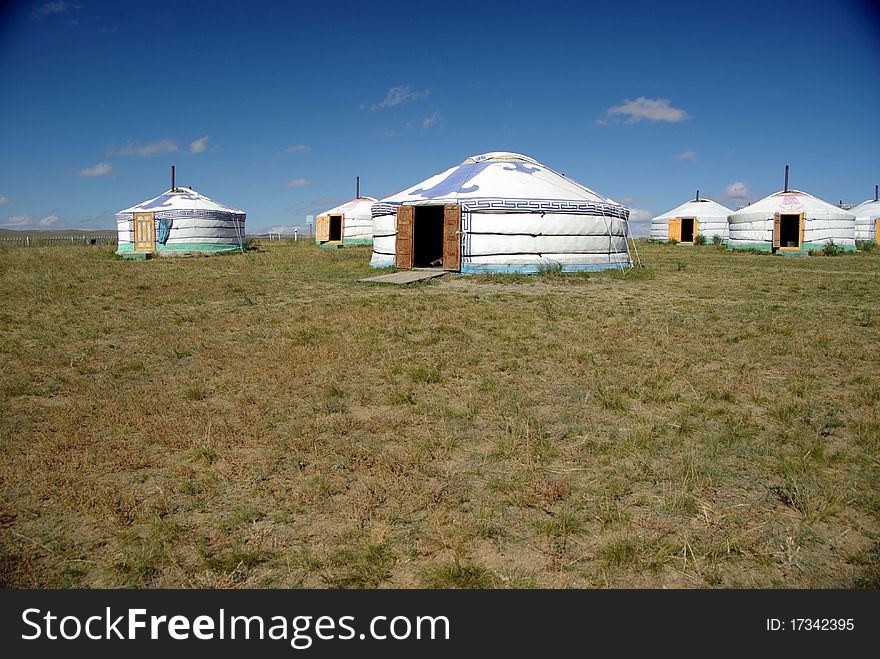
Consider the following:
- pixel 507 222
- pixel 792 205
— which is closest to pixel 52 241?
pixel 507 222

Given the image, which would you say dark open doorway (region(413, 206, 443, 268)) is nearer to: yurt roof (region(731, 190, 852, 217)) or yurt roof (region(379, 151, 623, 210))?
yurt roof (region(379, 151, 623, 210))

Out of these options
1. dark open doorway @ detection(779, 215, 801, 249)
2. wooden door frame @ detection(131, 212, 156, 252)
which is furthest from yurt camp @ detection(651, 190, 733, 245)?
wooden door frame @ detection(131, 212, 156, 252)

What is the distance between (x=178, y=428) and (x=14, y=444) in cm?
88

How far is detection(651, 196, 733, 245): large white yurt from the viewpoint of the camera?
1235 inches

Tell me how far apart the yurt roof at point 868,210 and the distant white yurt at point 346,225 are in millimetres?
22561

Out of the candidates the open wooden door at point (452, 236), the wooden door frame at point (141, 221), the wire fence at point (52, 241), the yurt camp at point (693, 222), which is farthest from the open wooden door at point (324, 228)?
the yurt camp at point (693, 222)

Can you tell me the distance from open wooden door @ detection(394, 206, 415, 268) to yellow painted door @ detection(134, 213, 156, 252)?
12007 millimetres

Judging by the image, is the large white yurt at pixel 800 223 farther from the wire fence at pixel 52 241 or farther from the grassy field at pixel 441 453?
the wire fence at pixel 52 241

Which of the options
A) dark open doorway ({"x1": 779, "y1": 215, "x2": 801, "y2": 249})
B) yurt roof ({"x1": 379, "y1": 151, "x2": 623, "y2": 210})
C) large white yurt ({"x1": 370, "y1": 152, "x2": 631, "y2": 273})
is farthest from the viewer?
dark open doorway ({"x1": 779, "y1": 215, "x2": 801, "y2": 249})

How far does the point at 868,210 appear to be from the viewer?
27.1 meters

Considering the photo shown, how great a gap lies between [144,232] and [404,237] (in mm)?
12688

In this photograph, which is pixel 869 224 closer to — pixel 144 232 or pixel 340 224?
pixel 340 224

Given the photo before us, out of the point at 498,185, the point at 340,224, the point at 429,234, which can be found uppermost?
the point at 340,224

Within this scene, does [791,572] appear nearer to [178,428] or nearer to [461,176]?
[178,428]
